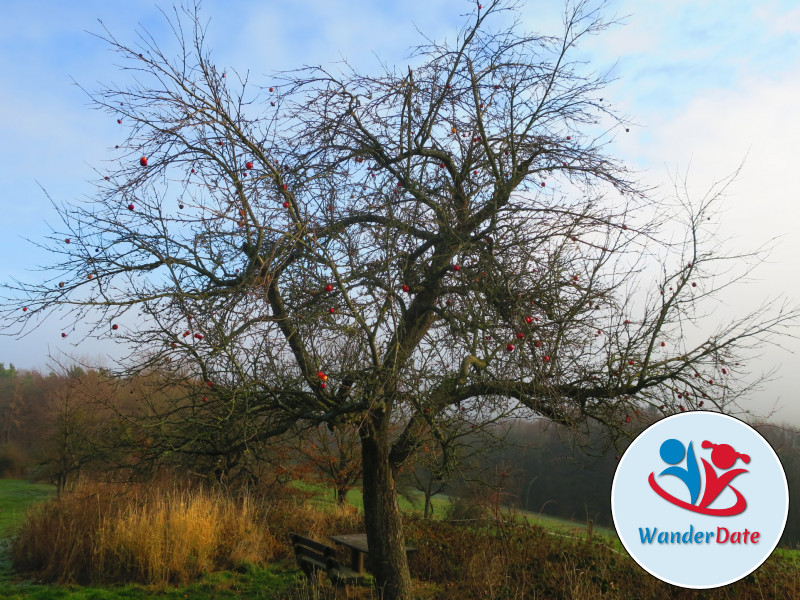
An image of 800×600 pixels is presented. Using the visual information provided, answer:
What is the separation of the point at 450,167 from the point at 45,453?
854 inches

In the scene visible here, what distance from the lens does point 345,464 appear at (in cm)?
1511

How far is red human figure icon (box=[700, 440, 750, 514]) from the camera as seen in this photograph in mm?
3969

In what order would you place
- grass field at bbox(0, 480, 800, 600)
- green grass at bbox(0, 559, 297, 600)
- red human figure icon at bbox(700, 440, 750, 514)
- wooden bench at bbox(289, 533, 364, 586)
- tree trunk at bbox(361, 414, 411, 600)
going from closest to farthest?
red human figure icon at bbox(700, 440, 750, 514) → tree trunk at bbox(361, 414, 411, 600) → grass field at bbox(0, 480, 800, 600) → wooden bench at bbox(289, 533, 364, 586) → green grass at bbox(0, 559, 297, 600)

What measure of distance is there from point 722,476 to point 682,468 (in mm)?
250

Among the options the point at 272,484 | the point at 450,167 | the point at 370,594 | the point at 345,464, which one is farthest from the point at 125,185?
the point at 345,464

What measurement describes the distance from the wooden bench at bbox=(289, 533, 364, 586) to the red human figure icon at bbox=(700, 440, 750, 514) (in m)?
4.30

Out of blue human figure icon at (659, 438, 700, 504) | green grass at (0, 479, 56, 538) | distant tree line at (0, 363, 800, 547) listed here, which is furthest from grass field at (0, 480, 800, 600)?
green grass at (0, 479, 56, 538)

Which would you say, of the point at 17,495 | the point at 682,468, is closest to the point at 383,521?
the point at 682,468

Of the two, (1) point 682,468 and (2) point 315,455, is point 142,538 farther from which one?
(1) point 682,468

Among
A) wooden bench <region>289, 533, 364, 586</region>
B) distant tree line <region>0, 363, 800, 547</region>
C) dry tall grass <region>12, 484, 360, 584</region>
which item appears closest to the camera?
distant tree line <region>0, 363, 800, 547</region>

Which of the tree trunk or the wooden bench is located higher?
the tree trunk

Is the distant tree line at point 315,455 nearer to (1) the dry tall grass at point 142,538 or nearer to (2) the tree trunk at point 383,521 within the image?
(2) the tree trunk at point 383,521

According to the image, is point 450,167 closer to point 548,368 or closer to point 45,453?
point 548,368

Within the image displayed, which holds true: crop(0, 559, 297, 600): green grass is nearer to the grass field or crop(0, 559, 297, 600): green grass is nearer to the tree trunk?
the grass field
